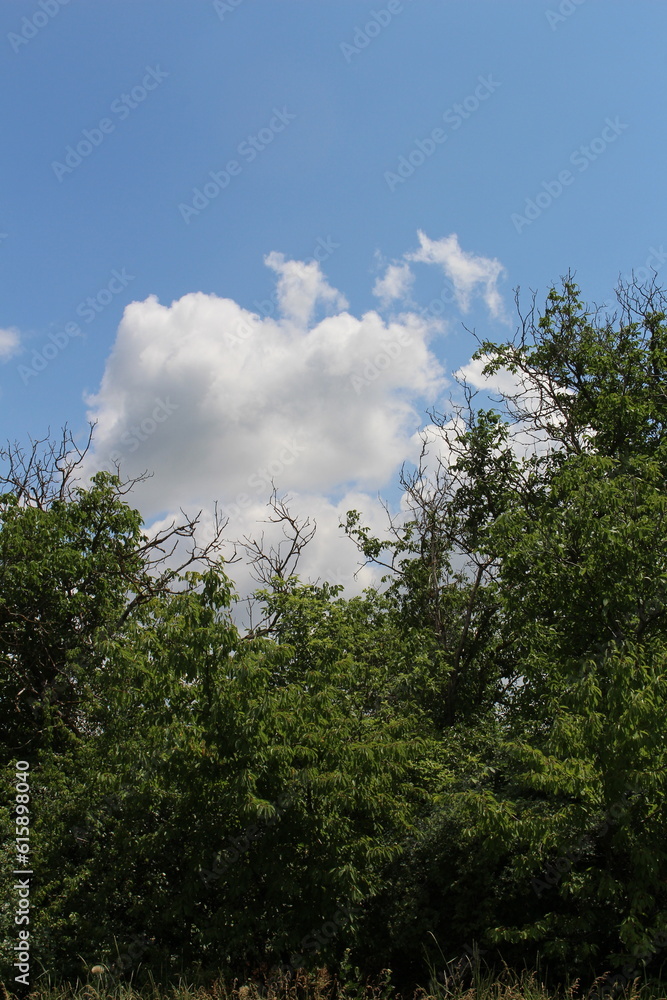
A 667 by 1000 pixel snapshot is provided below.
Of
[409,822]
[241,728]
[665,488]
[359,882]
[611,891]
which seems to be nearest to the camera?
[611,891]

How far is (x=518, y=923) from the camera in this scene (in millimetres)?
10977

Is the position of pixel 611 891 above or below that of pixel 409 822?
below

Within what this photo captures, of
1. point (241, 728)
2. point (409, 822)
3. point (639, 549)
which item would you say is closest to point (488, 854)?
point (409, 822)

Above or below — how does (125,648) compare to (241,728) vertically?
above

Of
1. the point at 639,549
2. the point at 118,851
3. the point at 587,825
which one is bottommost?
the point at 587,825

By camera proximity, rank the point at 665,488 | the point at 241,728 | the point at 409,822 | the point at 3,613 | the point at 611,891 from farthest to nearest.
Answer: the point at 3,613 < the point at 665,488 < the point at 409,822 < the point at 241,728 < the point at 611,891

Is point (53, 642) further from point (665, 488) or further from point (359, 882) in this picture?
point (665, 488)

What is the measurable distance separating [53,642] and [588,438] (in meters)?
13.7

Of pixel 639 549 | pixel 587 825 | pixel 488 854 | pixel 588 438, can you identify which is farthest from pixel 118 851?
pixel 588 438

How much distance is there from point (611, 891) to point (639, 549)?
4954 millimetres

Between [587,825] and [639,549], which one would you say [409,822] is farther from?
[639,549]

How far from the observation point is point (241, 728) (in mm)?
9602

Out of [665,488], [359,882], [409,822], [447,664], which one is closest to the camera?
[359,882]

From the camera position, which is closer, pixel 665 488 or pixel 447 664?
pixel 665 488
